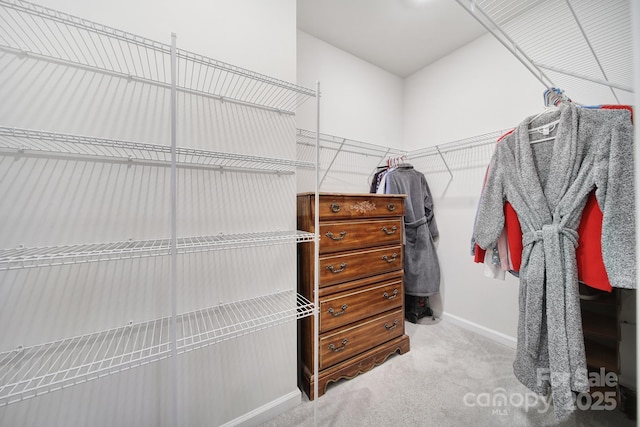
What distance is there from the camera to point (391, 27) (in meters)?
1.78

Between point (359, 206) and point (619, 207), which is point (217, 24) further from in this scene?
point (619, 207)

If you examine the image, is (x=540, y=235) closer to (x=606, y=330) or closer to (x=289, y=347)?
(x=606, y=330)

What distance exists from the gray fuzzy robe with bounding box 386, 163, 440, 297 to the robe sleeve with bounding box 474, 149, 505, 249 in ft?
2.79

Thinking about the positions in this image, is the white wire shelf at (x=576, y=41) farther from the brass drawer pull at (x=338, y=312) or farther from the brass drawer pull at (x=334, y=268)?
the brass drawer pull at (x=338, y=312)

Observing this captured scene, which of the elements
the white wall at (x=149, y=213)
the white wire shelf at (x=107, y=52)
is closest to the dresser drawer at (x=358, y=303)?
the white wall at (x=149, y=213)

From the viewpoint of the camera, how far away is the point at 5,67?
0.75 metres

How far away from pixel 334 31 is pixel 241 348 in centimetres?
234

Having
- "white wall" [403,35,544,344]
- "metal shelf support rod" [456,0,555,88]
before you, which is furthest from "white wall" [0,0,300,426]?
"white wall" [403,35,544,344]

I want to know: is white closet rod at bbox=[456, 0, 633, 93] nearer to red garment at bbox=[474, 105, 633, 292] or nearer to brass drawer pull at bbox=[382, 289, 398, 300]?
red garment at bbox=[474, 105, 633, 292]

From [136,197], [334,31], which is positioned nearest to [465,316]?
[136,197]

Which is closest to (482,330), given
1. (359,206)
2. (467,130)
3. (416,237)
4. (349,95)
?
(416,237)

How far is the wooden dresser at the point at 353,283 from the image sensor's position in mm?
1320

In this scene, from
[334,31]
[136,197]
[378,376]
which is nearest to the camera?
[136,197]

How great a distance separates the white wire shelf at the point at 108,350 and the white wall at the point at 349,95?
1.43m
